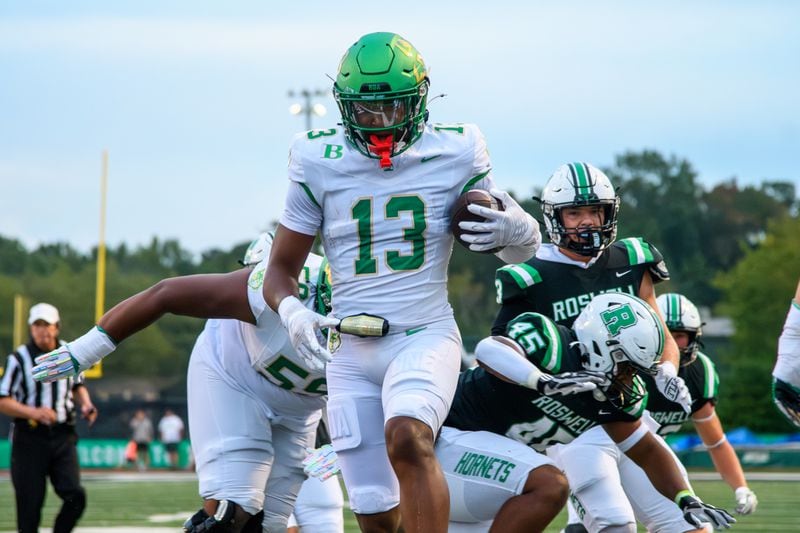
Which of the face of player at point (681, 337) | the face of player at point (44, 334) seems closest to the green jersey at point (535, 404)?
the face of player at point (681, 337)

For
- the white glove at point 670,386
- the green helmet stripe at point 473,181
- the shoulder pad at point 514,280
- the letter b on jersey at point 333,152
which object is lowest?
the white glove at point 670,386

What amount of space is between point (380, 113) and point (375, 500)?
1.37m

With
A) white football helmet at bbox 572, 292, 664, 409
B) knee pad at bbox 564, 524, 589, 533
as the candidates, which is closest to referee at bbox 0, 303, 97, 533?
knee pad at bbox 564, 524, 589, 533

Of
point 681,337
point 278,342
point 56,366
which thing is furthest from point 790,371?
point 56,366

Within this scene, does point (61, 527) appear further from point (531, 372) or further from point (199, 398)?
point (531, 372)

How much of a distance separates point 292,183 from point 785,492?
12007 mm

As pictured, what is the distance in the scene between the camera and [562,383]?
479 centimetres

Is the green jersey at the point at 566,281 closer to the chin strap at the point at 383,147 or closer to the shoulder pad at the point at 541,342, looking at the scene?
the shoulder pad at the point at 541,342

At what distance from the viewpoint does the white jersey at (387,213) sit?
4.95 metres

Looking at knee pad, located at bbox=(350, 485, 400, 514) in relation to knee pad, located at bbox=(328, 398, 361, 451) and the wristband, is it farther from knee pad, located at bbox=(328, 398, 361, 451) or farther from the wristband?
the wristband

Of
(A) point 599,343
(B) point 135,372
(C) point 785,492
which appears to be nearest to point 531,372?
(A) point 599,343

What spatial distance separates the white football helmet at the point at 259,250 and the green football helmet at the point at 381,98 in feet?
4.35

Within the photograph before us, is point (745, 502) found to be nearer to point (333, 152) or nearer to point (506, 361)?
point (506, 361)

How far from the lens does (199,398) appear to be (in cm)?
630
